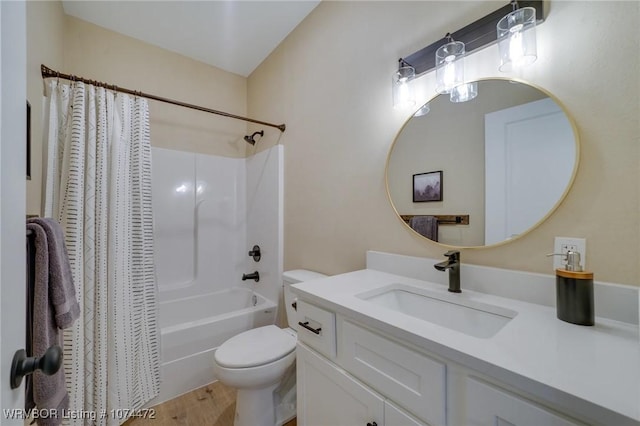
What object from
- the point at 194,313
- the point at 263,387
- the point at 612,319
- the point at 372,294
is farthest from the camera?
the point at 194,313

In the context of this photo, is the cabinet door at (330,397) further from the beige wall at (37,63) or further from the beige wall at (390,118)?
the beige wall at (37,63)

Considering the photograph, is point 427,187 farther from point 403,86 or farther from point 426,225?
point 403,86

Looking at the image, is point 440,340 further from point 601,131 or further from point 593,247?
point 601,131

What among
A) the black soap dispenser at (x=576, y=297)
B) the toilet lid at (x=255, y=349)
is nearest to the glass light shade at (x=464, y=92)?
the black soap dispenser at (x=576, y=297)

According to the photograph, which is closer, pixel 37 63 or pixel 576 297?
pixel 576 297

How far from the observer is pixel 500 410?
521 millimetres

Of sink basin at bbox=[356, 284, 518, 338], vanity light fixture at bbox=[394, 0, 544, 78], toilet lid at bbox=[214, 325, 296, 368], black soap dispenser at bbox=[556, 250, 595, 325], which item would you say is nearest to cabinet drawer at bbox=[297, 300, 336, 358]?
sink basin at bbox=[356, 284, 518, 338]

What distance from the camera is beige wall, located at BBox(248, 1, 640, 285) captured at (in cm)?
74

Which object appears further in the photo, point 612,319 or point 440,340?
point 612,319

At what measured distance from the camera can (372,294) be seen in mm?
1032

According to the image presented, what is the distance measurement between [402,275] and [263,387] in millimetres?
931

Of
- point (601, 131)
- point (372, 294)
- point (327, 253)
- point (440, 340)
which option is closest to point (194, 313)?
point (327, 253)

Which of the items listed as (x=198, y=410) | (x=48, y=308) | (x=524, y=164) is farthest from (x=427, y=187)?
(x=198, y=410)

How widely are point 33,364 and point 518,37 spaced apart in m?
1.55
